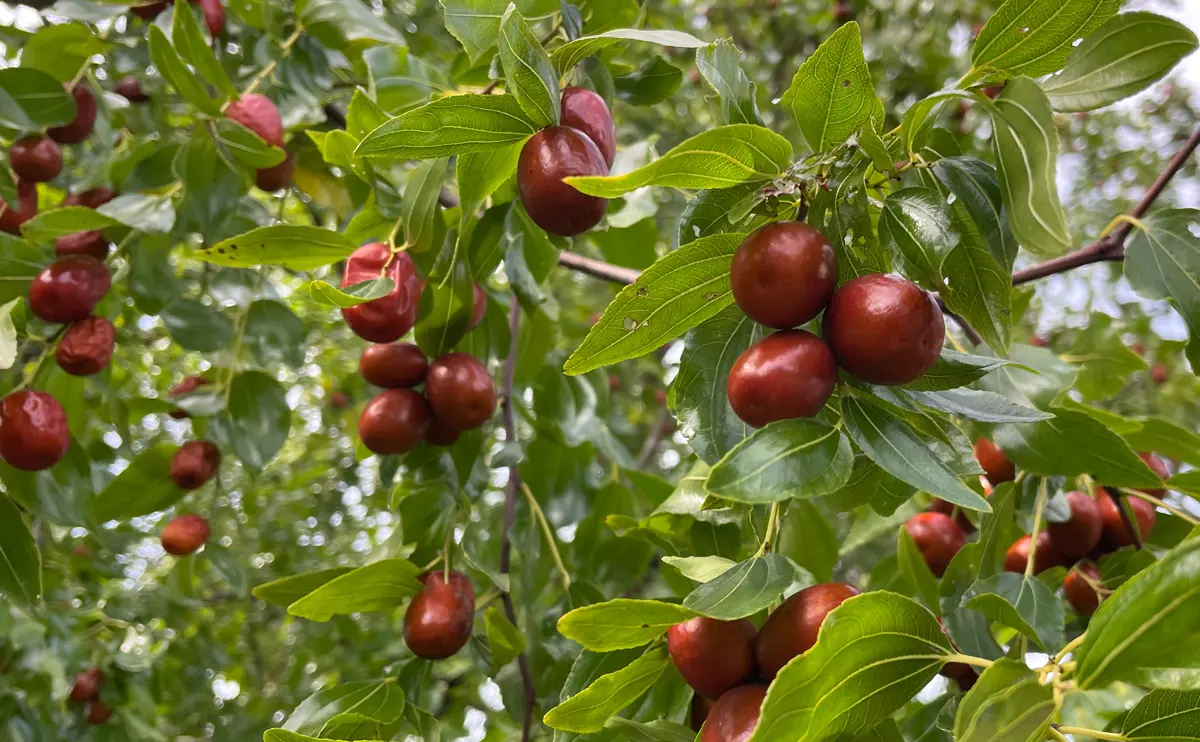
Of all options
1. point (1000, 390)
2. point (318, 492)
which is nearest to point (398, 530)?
point (1000, 390)

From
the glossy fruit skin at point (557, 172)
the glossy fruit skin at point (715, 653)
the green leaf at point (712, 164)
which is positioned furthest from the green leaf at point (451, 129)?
the glossy fruit skin at point (715, 653)

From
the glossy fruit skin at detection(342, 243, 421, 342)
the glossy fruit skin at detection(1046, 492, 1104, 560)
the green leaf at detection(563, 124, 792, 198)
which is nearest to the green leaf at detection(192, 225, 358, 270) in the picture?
the glossy fruit skin at detection(342, 243, 421, 342)

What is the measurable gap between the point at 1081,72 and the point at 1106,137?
5.17 meters

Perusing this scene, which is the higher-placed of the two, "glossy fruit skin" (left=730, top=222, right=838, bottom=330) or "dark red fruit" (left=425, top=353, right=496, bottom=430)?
"glossy fruit skin" (left=730, top=222, right=838, bottom=330)

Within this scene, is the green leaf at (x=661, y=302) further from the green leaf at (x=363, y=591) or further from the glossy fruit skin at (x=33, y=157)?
the glossy fruit skin at (x=33, y=157)

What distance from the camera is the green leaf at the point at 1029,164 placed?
792 mm

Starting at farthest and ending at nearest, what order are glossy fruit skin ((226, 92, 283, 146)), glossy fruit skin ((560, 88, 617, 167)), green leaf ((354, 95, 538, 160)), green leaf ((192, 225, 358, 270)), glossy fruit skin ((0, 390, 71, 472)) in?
glossy fruit skin ((226, 92, 283, 146)) < glossy fruit skin ((0, 390, 71, 472)) < green leaf ((192, 225, 358, 270)) < glossy fruit skin ((560, 88, 617, 167)) < green leaf ((354, 95, 538, 160))

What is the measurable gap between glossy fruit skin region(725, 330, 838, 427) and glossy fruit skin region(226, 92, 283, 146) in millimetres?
1216

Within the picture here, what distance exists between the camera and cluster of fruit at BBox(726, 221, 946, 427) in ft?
2.58

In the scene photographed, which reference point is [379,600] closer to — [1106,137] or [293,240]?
[293,240]

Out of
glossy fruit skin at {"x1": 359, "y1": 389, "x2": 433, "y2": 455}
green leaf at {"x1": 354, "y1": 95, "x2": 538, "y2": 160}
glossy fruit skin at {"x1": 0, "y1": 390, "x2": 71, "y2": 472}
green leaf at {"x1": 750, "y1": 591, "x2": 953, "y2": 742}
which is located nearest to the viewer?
green leaf at {"x1": 750, "y1": 591, "x2": 953, "y2": 742}

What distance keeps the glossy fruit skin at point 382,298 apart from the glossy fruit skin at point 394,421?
5.2 inches

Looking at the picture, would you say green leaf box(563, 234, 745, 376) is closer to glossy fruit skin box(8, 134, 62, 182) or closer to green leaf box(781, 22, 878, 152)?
green leaf box(781, 22, 878, 152)

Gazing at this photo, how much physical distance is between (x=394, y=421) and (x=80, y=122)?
107 cm
